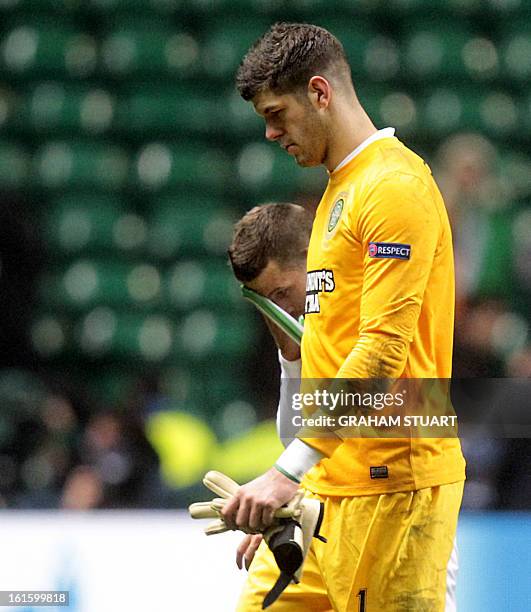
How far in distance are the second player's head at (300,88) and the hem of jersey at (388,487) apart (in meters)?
0.56

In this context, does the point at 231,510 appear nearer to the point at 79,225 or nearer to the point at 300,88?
the point at 300,88

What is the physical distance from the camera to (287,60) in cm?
209

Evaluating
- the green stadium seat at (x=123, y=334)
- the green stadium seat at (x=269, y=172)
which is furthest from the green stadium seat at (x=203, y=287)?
the green stadium seat at (x=269, y=172)

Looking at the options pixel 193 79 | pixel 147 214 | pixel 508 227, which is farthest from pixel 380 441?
pixel 193 79

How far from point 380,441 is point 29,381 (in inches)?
123

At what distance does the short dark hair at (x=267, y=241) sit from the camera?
2547mm

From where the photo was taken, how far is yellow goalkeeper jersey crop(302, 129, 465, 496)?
6.32 ft

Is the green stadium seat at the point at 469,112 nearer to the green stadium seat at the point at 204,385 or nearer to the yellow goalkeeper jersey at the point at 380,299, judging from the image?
the green stadium seat at the point at 204,385

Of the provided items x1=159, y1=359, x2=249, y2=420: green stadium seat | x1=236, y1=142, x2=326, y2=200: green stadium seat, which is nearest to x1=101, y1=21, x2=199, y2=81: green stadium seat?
x1=236, y1=142, x2=326, y2=200: green stadium seat

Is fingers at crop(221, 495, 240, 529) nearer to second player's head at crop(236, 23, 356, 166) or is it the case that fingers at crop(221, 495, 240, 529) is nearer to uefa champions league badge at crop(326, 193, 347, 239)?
uefa champions league badge at crop(326, 193, 347, 239)

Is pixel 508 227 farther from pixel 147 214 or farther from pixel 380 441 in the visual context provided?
pixel 380 441

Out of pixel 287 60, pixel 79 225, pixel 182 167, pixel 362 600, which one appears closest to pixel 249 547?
pixel 362 600

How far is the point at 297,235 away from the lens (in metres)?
2.57

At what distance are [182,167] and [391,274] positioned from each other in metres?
3.93
